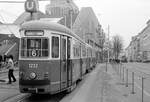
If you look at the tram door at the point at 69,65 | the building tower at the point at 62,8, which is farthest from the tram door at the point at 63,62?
the building tower at the point at 62,8

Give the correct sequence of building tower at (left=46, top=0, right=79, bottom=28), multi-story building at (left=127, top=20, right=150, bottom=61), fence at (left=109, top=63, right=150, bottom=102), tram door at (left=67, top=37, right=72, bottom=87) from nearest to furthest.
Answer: tram door at (left=67, top=37, right=72, bottom=87)
fence at (left=109, top=63, right=150, bottom=102)
building tower at (left=46, top=0, right=79, bottom=28)
multi-story building at (left=127, top=20, right=150, bottom=61)

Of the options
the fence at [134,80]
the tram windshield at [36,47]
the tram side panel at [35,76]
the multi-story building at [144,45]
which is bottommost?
the fence at [134,80]

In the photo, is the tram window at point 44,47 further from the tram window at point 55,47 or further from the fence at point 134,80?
the fence at point 134,80

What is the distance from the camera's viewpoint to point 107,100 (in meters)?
11.5

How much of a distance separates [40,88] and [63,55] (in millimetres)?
2266

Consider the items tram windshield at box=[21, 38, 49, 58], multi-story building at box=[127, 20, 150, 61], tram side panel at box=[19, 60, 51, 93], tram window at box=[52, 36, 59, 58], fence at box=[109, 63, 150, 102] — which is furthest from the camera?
multi-story building at box=[127, 20, 150, 61]

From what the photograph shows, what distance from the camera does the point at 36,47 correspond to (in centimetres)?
1105

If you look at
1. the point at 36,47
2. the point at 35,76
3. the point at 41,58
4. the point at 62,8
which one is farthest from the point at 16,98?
the point at 62,8

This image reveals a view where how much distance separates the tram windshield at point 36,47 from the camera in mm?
11023

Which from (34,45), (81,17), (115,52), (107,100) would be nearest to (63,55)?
(34,45)

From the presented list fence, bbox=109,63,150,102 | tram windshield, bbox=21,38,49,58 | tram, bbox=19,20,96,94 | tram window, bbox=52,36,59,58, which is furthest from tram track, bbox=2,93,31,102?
fence, bbox=109,63,150,102

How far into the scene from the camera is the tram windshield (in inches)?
434

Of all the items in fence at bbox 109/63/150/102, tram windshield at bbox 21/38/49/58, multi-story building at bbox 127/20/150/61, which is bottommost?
fence at bbox 109/63/150/102

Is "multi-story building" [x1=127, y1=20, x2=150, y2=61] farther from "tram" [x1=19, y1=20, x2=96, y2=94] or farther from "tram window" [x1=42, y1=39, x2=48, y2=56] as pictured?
A: "tram window" [x1=42, y1=39, x2=48, y2=56]
